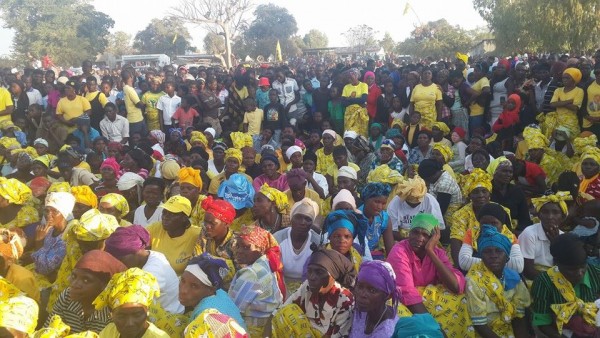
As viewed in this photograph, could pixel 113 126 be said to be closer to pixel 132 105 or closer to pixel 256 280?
pixel 132 105

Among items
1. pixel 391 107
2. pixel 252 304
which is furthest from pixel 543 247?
pixel 391 107

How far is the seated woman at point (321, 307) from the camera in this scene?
3.64 meters

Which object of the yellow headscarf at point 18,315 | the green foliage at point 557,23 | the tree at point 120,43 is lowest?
the tree at point 120,43

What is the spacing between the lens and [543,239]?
4.95 meters

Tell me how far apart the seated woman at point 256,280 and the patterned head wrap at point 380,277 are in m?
0.84

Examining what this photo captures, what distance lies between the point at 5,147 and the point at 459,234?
7013mm

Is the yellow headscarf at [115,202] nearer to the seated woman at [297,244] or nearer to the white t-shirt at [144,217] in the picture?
the white t-shirt at [144,217]

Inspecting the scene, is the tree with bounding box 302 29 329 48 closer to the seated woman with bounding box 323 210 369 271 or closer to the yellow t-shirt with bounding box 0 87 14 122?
the yellow t-shirt with bounding box 0 87 14 122

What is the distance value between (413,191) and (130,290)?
3347 mm

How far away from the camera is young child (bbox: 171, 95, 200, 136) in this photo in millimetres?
11398

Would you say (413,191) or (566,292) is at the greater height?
(413,191)

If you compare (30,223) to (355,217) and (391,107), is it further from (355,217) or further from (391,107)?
(391,107)

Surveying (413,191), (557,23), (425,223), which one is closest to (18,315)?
(425,223)

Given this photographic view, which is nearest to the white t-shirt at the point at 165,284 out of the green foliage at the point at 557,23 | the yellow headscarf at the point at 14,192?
the yellow headscarf at the point at 14,192
